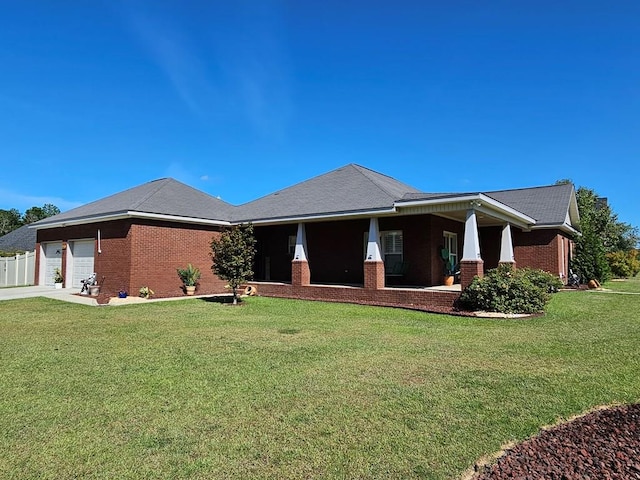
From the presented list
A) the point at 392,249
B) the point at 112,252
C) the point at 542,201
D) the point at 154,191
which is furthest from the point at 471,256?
the point at 154,191

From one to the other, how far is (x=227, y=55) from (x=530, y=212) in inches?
634

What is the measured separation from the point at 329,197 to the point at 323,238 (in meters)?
2.12

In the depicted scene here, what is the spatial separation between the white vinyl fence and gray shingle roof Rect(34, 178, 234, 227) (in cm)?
358

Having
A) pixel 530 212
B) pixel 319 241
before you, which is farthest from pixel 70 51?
pixel 530 212

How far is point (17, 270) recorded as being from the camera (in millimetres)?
22594

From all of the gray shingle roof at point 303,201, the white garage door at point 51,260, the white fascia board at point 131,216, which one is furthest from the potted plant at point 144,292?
the white garage door at point 51,260

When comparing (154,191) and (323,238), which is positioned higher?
(154,191)

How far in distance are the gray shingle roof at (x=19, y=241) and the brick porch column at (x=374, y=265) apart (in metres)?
33.4

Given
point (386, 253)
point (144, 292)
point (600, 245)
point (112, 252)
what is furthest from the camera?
point (600, 245)

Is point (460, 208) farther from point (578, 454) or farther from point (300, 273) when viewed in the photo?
point (578, 454)

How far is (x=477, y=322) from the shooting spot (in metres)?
9.80

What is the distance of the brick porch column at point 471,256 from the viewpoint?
1173 cm

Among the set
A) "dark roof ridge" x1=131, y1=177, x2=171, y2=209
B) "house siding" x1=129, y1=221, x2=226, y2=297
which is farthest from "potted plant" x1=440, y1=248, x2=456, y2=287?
"dark roof ridge" x1=131, y1=177, x2=171, y2=209

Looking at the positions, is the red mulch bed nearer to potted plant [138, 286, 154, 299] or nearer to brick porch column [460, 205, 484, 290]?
brick porch column [460, 205, 484, 290]
